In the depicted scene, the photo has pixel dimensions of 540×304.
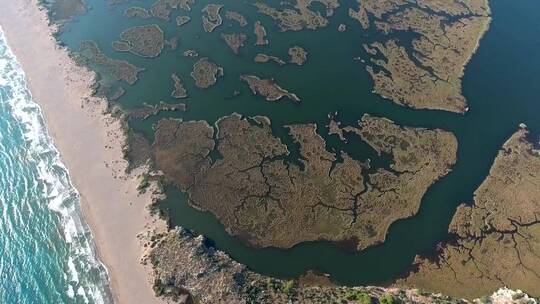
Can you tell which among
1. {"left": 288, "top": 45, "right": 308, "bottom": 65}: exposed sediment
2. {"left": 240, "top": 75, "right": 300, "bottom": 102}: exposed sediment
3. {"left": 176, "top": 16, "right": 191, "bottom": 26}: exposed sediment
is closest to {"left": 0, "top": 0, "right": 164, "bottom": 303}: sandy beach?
{"left": 176, "top": 16, "right": 191, "bottom": 26}: exposed sediment

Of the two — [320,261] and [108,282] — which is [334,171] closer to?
[320,261]

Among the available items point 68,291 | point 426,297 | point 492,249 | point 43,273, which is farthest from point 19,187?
point 492,249

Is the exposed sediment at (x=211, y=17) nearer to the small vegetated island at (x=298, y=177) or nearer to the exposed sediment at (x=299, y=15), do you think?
the exposed sediment at (x=299, y=15)

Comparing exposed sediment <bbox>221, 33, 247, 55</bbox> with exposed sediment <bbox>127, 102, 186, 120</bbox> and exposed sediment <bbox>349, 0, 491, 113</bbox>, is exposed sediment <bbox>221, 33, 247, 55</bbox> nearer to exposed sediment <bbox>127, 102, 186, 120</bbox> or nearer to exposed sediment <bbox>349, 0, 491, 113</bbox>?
exposed sediment <bbox>127, 102, 186, 120</bbox>

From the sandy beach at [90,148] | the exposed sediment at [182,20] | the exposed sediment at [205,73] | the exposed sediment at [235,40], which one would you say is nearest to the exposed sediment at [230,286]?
the sandy beach at [90,148]

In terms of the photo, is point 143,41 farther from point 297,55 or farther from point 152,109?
point 297,55

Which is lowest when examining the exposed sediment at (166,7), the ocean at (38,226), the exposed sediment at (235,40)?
the ocean at (38,226)
